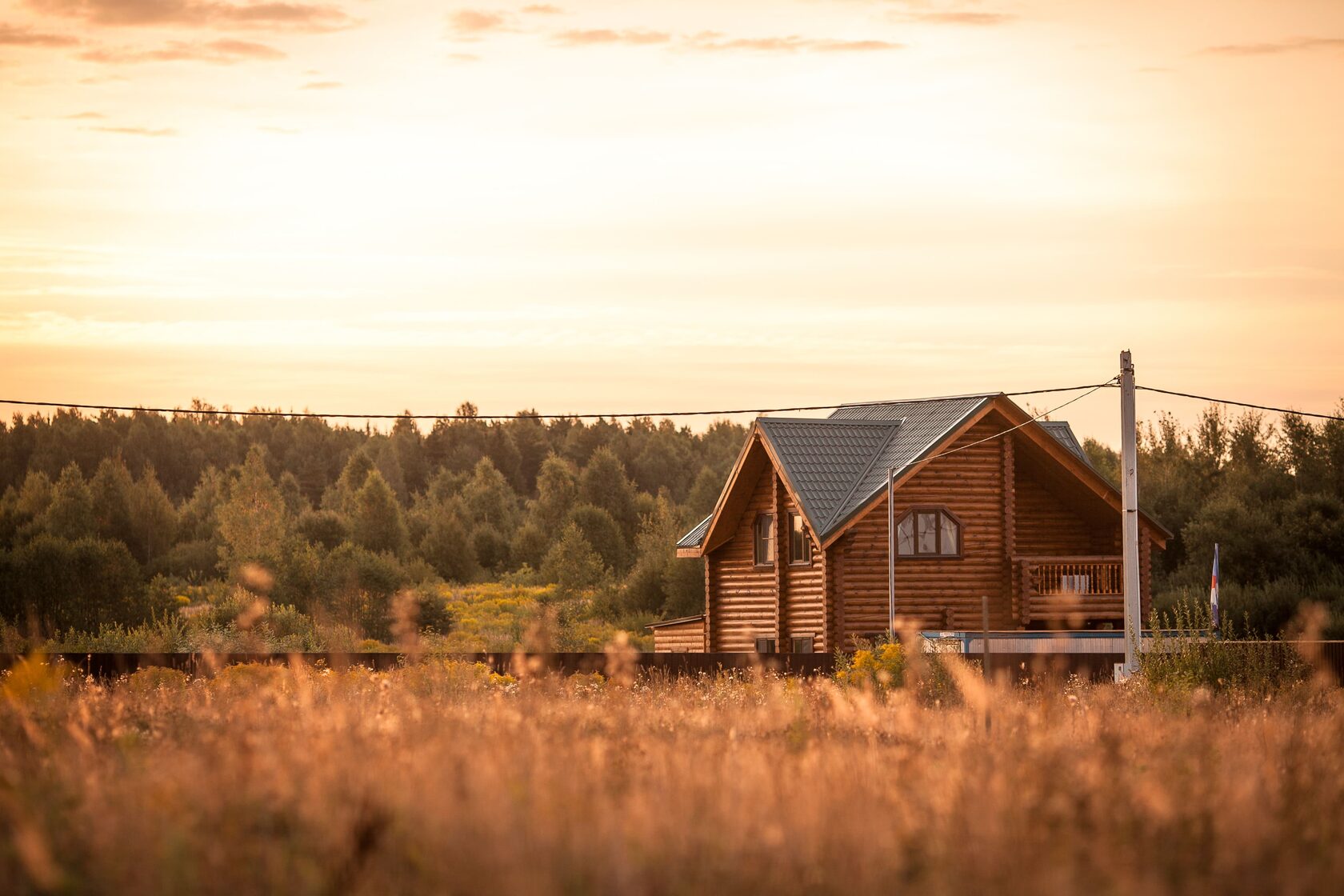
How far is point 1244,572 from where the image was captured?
171 feet

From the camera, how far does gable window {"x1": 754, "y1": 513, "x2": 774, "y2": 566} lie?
3934 centimetres

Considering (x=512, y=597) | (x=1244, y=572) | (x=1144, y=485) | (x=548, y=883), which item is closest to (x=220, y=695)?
(x=548, y=883)

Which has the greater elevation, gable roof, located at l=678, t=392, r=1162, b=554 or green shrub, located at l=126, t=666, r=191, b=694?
gable roof, located at l=678, t=392, r=1162, b=554

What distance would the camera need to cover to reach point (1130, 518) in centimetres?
2461

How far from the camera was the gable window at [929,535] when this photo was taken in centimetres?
3678

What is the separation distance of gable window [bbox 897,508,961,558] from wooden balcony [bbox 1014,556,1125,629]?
5.19ft

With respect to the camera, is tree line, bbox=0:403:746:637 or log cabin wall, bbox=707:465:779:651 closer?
log cabin wall, bbox=707:465:779:651

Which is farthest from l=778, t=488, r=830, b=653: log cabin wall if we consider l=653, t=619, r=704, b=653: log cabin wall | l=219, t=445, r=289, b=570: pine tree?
l=219, t=445, r=289, b=570: pine tree

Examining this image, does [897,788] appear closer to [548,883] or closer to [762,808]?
[762,808]

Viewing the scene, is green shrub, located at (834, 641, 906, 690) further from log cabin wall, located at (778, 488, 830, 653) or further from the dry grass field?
log cabin wall, located at (778, 488, 830, 653)

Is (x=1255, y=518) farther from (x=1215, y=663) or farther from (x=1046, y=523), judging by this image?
(x=1215, y=663)

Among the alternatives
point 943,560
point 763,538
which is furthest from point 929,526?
point 763,538

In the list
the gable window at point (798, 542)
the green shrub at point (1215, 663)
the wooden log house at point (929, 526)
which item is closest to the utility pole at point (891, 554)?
the wooden log house at point (929, 526)

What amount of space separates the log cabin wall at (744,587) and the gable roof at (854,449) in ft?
3.27
